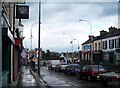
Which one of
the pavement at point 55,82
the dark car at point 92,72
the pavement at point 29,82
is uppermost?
the dark car at point 92,72

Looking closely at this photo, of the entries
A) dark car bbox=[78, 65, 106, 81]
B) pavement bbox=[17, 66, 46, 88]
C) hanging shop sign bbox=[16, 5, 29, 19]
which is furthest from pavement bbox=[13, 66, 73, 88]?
hanging shop sign bbox=[16, 5, 29, 19]

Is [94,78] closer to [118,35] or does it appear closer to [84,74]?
[84,74]

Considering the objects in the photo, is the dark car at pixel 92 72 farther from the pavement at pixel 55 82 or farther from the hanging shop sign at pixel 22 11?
the hanging shop sign at pixel 22 11

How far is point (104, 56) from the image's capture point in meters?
63.8

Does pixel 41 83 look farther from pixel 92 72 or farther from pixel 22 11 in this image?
pixel 22 11

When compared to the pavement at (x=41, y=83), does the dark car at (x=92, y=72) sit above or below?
above

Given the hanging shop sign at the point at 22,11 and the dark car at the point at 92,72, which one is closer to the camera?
the hanging shop sign at the point at 22,11

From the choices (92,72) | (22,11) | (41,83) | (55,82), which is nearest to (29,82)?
(41,83)

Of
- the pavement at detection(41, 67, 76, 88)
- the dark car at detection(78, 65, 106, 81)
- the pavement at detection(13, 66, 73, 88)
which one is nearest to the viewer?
the pavement at detection(13, 66, 73, 88)

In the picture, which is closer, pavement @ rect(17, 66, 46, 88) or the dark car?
pavement @ rect(17, 66, 46, 88)

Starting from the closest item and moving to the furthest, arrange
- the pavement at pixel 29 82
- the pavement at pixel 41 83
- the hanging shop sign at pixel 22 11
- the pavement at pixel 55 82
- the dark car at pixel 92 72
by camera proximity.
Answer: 1. the hanging shop sign at pixel 22 11
2. the pavement at pixel 29 82
3. the pavement at pixel 41 83
4. the pavement at pixel 55 82
5. the dark car at pixel 92 72

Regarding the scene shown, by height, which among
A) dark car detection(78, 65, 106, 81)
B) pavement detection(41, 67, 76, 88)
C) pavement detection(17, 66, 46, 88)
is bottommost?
pavement detection(41, 67, 76, 88)

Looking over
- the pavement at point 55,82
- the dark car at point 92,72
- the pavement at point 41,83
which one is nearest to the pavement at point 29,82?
the pavement at point 41,83

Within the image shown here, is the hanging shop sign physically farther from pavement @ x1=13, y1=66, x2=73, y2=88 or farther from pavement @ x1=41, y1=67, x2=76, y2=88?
pavement @ x1=41, y1=67, x2=76, y2=88
